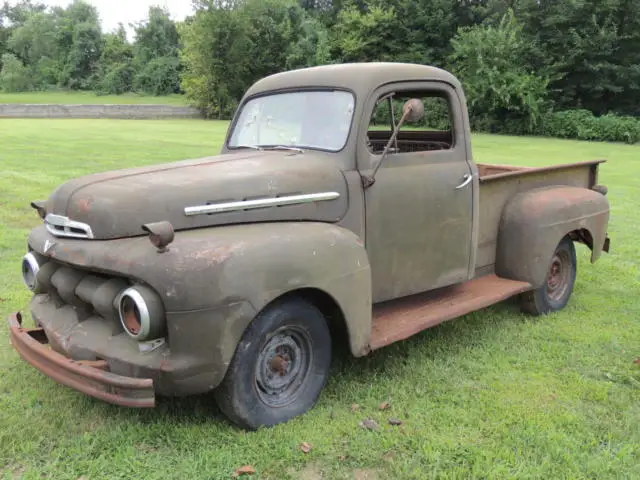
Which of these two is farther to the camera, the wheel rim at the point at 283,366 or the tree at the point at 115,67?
the tree at the point at 115,67

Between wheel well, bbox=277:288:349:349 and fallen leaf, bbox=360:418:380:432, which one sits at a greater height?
wheel well, bbox=277:288:349:349

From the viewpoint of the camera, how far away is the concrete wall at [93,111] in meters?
34.0

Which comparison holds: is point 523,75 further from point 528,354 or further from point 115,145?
point 528,354

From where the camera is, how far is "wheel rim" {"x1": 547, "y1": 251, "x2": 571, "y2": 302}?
5.32 m

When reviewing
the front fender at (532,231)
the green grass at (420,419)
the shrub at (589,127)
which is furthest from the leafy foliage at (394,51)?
the green grass at (420,419)

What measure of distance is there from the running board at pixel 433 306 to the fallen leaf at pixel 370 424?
42cm

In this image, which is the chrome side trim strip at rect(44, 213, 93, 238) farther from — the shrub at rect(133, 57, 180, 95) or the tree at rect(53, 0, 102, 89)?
the tree at rect(53, 0, 102, 89)

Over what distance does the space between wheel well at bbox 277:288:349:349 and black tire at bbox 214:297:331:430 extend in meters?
0.04

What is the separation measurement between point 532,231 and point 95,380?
352 cm

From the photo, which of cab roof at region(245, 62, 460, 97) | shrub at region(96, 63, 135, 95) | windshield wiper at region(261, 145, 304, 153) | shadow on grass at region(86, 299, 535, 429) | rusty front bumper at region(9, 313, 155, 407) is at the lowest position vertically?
shadow on grass at region(86, 299, 535, 429)

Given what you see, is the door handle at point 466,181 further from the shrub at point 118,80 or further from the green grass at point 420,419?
the shrub at point 118,80

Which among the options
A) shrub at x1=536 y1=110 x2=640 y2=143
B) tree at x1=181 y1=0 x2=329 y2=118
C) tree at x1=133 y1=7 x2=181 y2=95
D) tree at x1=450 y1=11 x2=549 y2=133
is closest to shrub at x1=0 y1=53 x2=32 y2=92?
tree at x1=133 y1=7 x2=181 y2=95

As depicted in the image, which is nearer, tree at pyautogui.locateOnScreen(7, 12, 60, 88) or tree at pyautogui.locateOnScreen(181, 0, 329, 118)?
tree at pyautogui.locateOnScreen(181, 0, 329, 118)

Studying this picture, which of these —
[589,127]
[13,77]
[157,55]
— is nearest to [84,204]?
[589,127]
